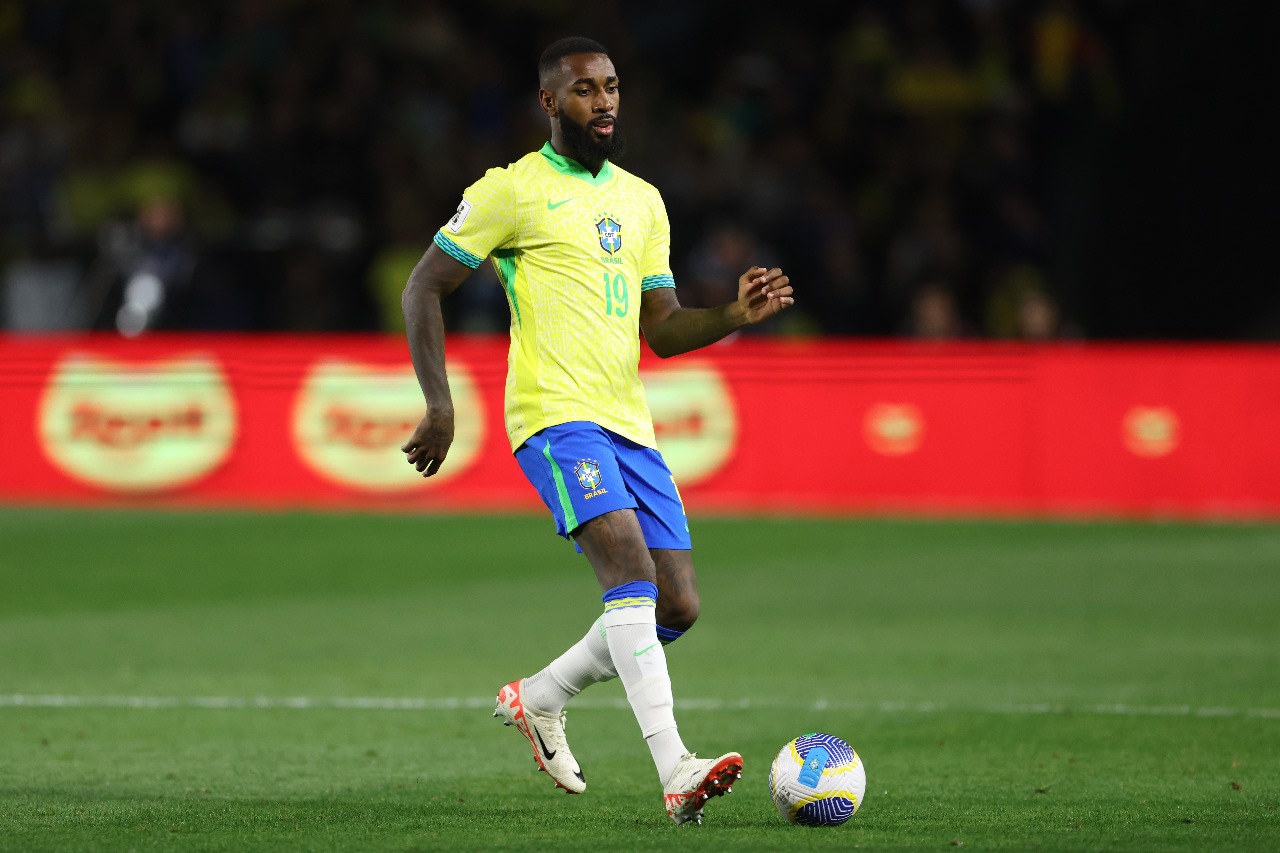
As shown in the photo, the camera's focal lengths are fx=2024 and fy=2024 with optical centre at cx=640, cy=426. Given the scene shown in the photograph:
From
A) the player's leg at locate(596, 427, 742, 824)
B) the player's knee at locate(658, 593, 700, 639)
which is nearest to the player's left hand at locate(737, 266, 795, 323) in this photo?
the player's leg at locate(596, 427, 742, 824)

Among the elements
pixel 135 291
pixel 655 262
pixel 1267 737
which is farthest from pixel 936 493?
pixel 655 262

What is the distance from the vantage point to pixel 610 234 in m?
6.43

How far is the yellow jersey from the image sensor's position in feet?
20.7

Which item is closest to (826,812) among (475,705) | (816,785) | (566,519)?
(816,785)

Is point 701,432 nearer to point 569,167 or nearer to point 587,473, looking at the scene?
point 569,167

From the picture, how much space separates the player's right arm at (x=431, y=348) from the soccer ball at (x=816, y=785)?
1.39 metres

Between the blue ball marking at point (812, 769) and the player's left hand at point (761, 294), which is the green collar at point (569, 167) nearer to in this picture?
→ the player's left hand at point (761, 294)

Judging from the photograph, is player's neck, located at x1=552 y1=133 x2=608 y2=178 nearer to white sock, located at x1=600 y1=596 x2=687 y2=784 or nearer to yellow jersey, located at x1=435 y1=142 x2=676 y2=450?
yellow jersey, located at x1=435 y1=142 x2=676 y2=450

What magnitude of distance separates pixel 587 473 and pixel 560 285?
2.02 ft

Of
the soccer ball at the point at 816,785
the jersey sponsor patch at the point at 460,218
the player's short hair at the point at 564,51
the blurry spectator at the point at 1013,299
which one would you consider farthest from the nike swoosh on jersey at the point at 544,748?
the blurry spectator at the point at 1013,299

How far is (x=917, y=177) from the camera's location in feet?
65.4

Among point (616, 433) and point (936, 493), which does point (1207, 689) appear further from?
point (936, 493)

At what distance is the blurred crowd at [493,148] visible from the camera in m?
19.3

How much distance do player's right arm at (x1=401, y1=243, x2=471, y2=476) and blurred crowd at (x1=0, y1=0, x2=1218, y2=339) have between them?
38.6 ft
